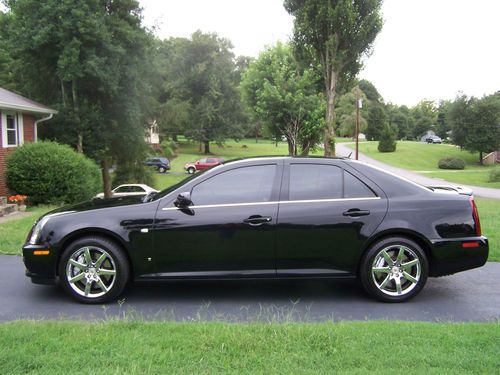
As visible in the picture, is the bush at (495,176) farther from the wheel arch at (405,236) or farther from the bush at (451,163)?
the wheel arch at (405,236)

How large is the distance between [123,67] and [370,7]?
11.4 metres

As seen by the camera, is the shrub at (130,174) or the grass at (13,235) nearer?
the grass at (13,235)

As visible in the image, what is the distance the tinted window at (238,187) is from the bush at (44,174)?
12.5 meters

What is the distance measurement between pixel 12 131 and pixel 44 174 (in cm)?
252

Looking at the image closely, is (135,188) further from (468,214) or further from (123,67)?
(468,214)

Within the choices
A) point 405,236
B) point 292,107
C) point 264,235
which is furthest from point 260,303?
point 292,107

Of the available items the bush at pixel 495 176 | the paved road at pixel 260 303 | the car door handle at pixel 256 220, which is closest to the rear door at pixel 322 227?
the car door handle at pixel 256 220

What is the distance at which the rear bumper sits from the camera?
5.05 metres

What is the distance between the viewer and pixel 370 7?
1934 cm

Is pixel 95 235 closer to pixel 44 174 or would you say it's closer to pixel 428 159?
pixel 44 174

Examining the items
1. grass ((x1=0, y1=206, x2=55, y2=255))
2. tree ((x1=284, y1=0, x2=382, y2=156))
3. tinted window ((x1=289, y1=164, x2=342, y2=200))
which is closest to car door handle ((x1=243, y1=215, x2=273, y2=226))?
tinted window ((x1=289, y1=164, x2=342, y2=200))

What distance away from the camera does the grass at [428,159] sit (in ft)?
155

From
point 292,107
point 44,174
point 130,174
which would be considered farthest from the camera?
point 292,107

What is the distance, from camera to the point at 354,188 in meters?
5.15
